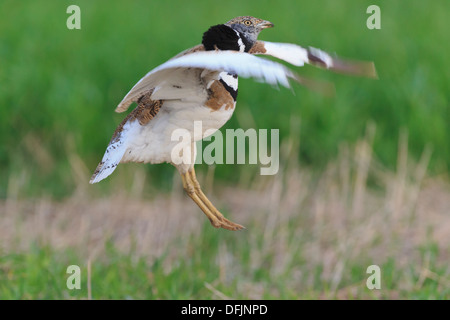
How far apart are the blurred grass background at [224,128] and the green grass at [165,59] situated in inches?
0.4

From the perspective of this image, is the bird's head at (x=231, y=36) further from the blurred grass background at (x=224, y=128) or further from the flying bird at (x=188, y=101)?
the blurred grass background at (x=224, y=128)

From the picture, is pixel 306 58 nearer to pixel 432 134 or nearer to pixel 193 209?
pixel 193 209

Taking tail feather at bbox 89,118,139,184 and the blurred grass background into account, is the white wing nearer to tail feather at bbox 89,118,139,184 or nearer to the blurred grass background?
tail feather at bbox 89,118,139,184

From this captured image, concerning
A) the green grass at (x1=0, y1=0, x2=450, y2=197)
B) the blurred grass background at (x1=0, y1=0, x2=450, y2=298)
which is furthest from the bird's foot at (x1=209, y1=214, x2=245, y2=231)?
the green grass at (x1=0, y1=0, x2=450, y2=197)

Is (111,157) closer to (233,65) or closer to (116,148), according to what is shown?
(116,148)

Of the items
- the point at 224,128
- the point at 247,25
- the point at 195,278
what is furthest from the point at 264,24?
the point at 224,128

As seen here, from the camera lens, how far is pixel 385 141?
588 centimetres

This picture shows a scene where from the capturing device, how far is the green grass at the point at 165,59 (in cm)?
579

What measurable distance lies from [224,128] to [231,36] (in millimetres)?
5147

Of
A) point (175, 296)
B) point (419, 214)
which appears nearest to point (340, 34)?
point (419, 214)

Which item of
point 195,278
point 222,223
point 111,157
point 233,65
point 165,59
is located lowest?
point 195,278

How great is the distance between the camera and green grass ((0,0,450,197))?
5.79 metres

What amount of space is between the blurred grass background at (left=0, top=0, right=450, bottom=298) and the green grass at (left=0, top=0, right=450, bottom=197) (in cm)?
1

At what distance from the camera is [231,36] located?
1096 mm
